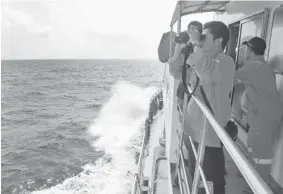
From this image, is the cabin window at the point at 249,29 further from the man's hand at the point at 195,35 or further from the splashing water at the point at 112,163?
the splashing water at the point at 112,163

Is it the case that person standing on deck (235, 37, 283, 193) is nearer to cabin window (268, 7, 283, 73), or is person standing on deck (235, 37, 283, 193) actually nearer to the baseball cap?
the baseball cap

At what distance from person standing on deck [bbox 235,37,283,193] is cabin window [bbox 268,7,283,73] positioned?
42cm

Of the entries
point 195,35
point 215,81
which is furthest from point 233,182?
point 195,35

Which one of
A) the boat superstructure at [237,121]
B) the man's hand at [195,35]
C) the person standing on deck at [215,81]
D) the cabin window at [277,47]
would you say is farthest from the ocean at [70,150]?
the man's hand at [195,35]

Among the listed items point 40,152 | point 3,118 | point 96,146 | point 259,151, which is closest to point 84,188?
point 96,146

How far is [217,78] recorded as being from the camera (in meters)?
2.05

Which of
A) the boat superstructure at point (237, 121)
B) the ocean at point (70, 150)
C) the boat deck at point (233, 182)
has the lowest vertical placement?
the ocean at point (70, 150)

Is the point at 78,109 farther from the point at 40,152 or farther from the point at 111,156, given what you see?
the point at 111,156

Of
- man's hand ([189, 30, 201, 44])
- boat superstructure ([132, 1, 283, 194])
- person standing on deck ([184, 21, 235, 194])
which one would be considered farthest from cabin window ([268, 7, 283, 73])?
man's hand ([189, 30, 201, 44])

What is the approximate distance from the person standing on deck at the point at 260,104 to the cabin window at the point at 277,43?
421mm

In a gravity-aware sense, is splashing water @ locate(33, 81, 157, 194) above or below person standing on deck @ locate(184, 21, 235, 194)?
below

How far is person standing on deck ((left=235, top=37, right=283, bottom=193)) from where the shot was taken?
2650 mm

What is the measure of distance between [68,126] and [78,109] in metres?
10.2

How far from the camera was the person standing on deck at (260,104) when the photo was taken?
8.70 feet
